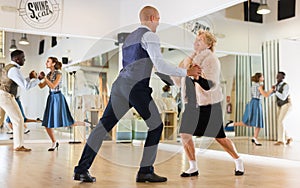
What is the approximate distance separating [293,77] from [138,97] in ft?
7.03

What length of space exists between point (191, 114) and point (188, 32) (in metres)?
2.88

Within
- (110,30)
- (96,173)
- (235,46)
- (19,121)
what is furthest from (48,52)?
(96,173)

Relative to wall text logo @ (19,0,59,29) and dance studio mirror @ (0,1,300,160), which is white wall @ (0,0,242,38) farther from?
dance studio mirror @ (0,1,300,160)

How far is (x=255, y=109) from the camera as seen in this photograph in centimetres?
451

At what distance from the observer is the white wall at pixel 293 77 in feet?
12.7

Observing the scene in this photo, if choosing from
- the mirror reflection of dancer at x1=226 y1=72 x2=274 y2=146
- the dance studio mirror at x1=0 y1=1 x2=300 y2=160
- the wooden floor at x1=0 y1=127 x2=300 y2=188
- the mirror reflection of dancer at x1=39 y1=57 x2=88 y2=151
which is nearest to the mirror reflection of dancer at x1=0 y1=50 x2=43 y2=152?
the mirror reflection of dancer at x1=39 y1=57 x2=88 y2=151

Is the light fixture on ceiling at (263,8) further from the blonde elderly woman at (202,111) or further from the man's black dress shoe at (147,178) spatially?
the man's black dress shoe at (147,178)

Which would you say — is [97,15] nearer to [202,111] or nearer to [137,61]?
[202,111]

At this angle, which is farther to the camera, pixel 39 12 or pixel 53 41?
pixel 53 41

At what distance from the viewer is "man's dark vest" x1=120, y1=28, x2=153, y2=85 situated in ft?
8.39

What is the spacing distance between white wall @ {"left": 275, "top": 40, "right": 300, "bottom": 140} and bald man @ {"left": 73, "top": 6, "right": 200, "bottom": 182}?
1.78 meters

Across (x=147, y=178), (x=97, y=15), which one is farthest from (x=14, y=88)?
(x=147, y=178)

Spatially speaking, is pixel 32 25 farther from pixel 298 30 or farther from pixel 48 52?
A: pixel 298 30

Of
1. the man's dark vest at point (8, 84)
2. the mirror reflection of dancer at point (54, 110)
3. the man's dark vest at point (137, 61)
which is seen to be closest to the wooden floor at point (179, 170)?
the man's dark vest at point (137, 61)
